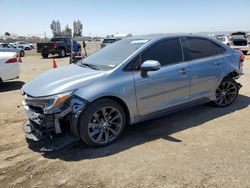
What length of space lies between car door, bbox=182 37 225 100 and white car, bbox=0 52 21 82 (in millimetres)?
5939

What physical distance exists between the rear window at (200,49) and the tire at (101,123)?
180 cm

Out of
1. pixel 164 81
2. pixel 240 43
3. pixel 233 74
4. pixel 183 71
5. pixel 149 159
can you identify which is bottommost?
pixel 149 159

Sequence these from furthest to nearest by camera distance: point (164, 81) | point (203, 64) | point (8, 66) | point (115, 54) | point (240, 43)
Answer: point (240, 43)
point (8, 66)
point (203, 64)
point (115, 54)
point (164, 81)

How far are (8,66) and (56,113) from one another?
18.8 ft

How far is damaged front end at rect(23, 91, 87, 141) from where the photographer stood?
386 centimetres

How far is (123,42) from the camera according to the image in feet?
17.5

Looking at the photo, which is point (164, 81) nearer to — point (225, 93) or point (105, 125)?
point (105, 125)

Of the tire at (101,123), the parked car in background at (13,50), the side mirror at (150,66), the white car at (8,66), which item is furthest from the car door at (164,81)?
the parked car in background at (13,50)

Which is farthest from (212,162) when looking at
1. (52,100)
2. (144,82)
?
(52,100)

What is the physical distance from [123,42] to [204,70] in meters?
1.64

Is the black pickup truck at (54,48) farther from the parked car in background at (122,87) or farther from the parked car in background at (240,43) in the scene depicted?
the parked car in background at (122,87)

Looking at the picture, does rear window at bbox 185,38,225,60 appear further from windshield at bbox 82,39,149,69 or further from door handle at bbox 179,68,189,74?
windshield at bbox 82,39,149,69

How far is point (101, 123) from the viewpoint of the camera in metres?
4.20

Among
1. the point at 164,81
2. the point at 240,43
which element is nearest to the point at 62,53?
the point at 240,43
